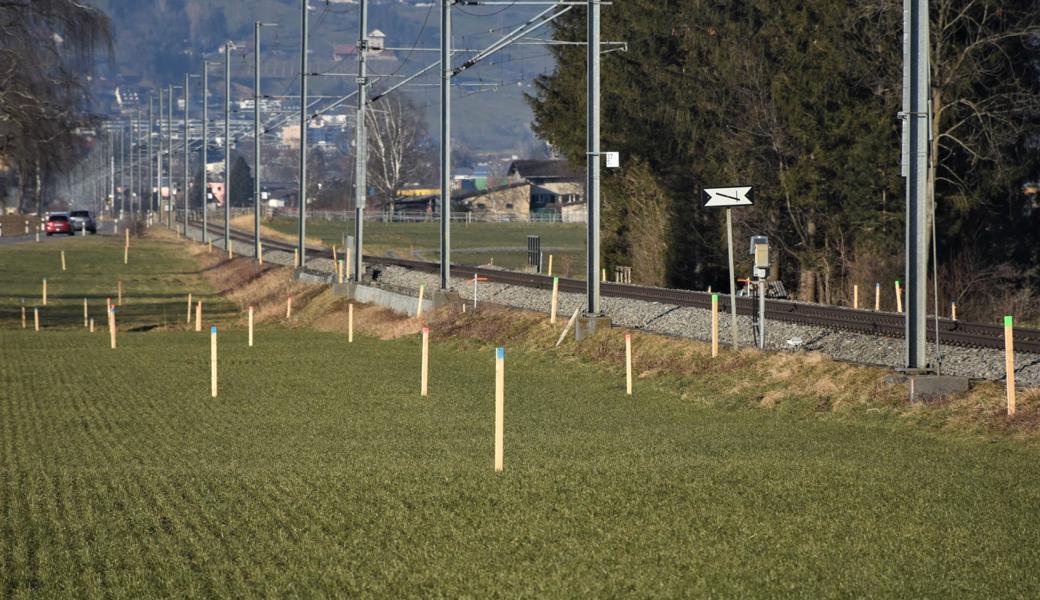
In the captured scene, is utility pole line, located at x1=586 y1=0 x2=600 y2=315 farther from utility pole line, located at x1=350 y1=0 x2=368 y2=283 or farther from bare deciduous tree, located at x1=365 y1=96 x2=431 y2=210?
bare deciduous tree, located at x1=365 y1=96 x2=431 y2=210

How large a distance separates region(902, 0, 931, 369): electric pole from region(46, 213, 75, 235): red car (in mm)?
118485

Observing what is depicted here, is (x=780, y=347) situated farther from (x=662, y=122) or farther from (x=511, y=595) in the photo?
(x=662, y=122)

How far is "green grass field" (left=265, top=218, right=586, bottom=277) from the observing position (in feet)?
287

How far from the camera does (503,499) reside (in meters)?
14.8

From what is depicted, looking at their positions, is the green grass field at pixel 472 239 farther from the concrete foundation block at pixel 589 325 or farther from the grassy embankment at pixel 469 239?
the concrete foundation block at pixel 589 325

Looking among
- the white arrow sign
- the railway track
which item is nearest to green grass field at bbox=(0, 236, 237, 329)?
the railway track

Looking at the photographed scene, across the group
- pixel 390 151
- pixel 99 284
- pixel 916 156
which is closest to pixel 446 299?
pixel 916 156

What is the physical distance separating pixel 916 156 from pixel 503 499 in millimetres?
→ 9318

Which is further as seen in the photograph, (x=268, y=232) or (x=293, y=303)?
(x=268, y=232)

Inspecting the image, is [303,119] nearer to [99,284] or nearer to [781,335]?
[99,284]

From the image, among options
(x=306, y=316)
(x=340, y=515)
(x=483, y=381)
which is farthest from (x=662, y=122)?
(x=340, y=515)

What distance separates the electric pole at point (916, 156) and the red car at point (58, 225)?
11849 centimetres

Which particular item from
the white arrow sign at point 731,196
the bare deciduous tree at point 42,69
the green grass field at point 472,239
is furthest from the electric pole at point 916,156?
the green grass field at point 472,239

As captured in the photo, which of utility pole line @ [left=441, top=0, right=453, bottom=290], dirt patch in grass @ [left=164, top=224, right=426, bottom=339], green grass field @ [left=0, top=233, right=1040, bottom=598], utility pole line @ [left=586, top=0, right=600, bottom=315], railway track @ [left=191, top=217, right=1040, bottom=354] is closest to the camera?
green grass field @ [left=0, top=233, right=1040, bottom=598]
